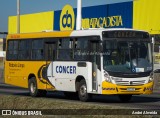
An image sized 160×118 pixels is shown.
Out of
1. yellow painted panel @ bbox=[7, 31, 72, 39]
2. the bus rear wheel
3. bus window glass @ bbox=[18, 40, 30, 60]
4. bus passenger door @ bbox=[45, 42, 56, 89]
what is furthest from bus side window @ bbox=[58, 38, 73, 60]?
bus window glass @ bbox=[18, 40, 30, 60]

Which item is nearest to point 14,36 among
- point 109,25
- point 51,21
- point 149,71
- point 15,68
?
point 15,68

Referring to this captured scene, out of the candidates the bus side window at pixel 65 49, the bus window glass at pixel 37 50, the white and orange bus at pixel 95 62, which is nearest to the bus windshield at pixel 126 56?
the white and orange bus at pixel 95 62

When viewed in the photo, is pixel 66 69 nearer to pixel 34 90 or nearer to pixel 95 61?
pixel 95 61

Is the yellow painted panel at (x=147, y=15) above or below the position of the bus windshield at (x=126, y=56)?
above

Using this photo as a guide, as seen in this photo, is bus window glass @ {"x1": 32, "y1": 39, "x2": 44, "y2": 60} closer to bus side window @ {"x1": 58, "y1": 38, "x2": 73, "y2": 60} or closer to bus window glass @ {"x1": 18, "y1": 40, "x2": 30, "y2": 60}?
bus window glass @ {"x1": 18, "y1": 40, "x2": 30, "y2": 60}

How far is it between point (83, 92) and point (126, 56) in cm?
Result: 235

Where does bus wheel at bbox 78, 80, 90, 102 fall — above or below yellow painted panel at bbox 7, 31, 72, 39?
below

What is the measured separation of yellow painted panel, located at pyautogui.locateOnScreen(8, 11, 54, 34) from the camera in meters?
54.6

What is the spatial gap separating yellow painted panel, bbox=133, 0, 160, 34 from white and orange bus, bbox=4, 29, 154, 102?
16.0 m

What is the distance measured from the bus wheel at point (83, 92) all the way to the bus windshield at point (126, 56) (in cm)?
143

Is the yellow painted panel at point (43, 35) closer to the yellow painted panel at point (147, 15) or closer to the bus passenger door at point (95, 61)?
the bus passenger door at point (95, 61)

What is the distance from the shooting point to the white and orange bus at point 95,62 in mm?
21656

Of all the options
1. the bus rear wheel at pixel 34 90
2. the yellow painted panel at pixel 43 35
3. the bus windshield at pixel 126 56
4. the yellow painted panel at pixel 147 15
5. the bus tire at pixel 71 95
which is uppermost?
the yellow painted panel at pixel 147 15

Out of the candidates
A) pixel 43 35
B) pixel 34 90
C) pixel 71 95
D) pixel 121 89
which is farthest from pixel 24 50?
pixel 121 89
